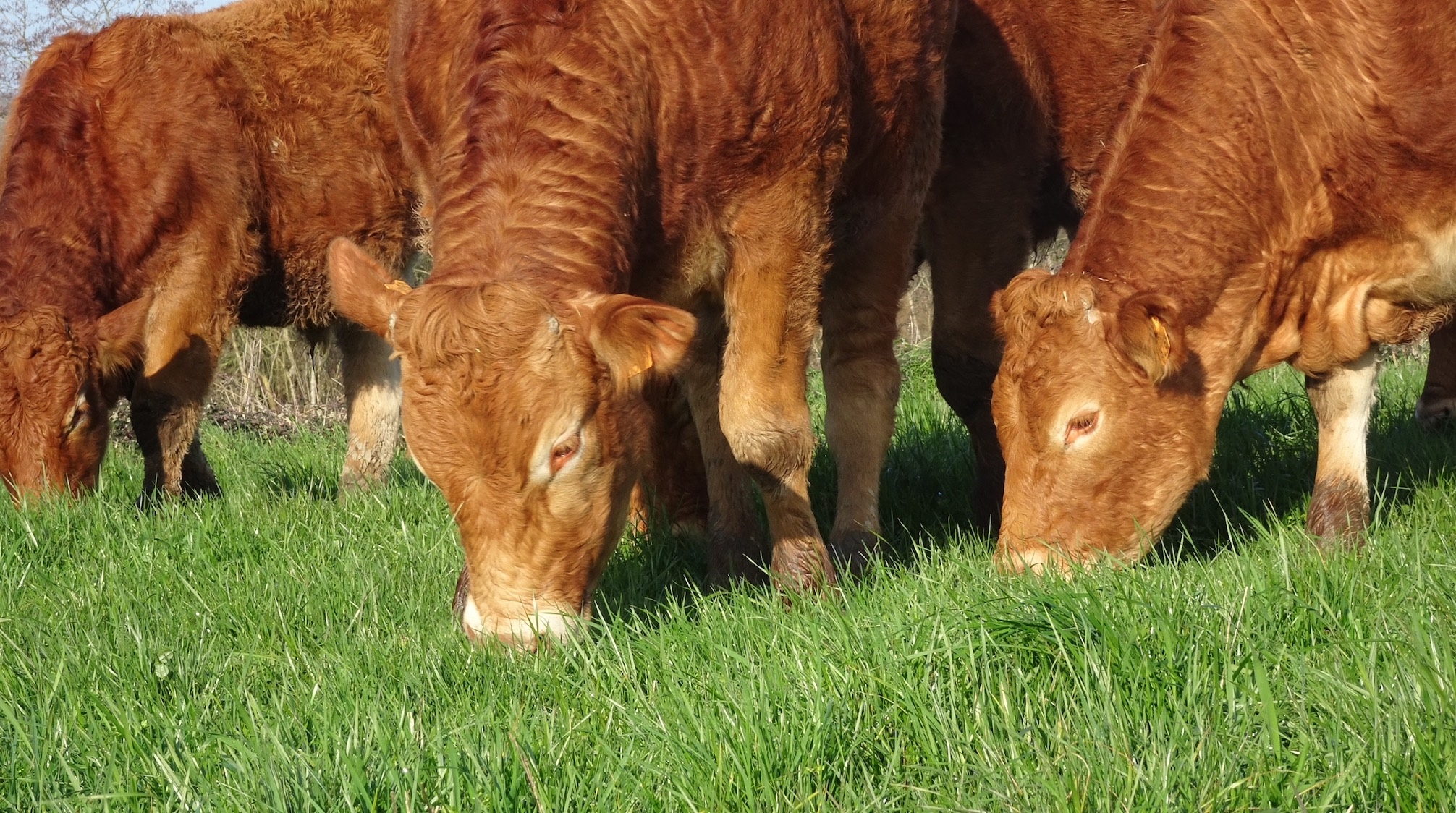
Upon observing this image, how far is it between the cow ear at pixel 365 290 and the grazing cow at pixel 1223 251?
1.96 metres

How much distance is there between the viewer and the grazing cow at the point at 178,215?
22.3ft

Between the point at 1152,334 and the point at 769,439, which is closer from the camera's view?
the point at 1152,334

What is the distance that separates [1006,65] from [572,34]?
98.3 inches

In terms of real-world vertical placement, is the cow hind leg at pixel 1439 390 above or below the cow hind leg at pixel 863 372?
below

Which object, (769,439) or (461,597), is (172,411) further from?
(769,439)

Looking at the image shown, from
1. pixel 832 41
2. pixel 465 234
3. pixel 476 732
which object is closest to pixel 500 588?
pixel 476 732

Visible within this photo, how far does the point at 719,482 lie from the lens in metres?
5.32

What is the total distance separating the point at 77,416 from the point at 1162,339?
16.7 feet

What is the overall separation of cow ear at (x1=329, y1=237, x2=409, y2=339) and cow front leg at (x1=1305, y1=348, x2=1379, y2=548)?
3.12m

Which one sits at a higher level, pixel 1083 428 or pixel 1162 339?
pixel 1162 339

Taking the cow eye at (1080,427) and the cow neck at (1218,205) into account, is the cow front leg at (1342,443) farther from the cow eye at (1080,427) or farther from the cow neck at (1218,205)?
the cow eye at (1080,427)

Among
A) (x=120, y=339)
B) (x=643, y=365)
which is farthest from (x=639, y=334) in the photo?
(x=120, y=339)

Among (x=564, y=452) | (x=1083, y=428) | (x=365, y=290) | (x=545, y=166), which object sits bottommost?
(x=1083, y=428)

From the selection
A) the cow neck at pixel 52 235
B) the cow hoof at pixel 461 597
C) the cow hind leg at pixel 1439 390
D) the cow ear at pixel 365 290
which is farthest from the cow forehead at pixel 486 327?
the cow hind leg at pixel 1439 390
